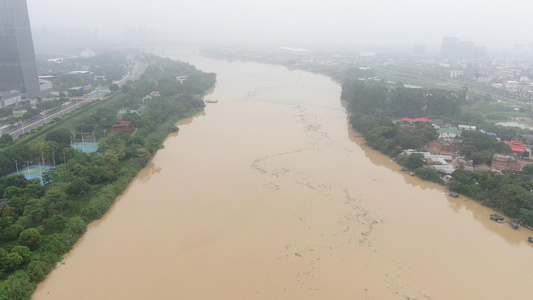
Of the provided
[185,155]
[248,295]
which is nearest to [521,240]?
[248,295]

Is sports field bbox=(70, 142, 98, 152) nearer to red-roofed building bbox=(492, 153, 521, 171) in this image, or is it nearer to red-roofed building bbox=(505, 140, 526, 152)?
red-roofed building bbox=(492, 153, 521, 171)

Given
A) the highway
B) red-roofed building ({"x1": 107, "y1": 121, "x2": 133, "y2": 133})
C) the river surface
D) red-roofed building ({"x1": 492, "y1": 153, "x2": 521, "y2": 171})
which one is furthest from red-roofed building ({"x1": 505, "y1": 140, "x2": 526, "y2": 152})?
the highway

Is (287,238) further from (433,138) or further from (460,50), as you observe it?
(460,50)

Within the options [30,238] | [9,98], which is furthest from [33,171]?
[9,98]

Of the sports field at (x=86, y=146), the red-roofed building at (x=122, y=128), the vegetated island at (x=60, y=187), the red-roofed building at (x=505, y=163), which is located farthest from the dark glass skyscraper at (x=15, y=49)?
the red-roofed building at (x=505, y=163)

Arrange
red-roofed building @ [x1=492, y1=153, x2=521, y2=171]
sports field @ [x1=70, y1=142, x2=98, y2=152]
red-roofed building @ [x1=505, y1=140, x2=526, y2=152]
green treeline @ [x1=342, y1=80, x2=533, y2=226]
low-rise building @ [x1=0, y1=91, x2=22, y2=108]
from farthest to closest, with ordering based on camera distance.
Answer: low-rise building @ [x1=0, y1=91, x2=22, y2=108] → red-roofed building @ [x1=505, y1=140, x2=526, y2=152] → sports field @ [x1=70, y1=142, x2=98, y2=152] → red-roofed building @ [x1=492, y1=153, x2=521, y2=171] → green treeline @ [x1=342, y1=80, x2=533, y2=226]

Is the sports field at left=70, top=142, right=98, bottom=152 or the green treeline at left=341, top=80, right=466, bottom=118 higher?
the green treeline at left=341, top=80, right=466, bottom=118
